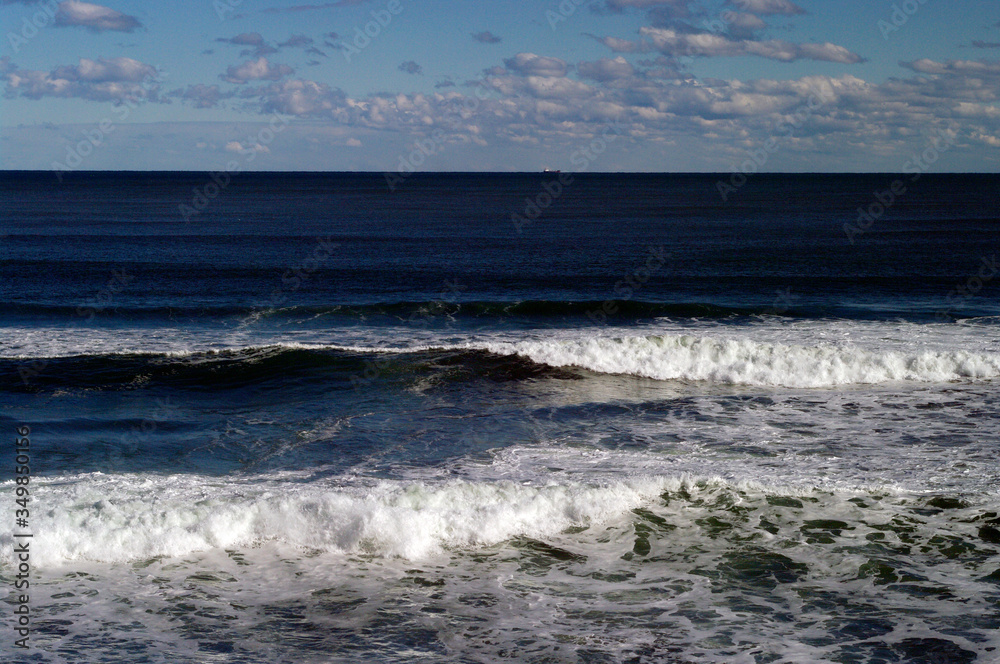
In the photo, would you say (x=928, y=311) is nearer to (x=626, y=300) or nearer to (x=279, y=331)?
(x=626, y=300)

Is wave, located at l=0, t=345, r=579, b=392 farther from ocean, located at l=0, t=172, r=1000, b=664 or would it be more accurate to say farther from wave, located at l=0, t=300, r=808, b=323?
wave, located at l=0, t=300, r=808, b=323

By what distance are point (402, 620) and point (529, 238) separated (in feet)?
130

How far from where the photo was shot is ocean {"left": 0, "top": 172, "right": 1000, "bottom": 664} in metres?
7.47

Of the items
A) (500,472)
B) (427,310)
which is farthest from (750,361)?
(427,310)

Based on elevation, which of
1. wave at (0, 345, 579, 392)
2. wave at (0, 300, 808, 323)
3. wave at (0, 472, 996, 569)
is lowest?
wave at (0, 472, 996, 569)

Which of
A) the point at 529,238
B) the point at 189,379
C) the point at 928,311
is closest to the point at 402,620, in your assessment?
the point at 189,379

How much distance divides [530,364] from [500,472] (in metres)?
7.66

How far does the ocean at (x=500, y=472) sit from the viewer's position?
294 inches

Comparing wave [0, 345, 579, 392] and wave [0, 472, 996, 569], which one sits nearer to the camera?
wave [0, 472, 996, 569]

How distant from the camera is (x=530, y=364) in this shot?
19141mm

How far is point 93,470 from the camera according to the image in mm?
11727

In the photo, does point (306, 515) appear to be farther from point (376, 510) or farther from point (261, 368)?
point (261, 368)

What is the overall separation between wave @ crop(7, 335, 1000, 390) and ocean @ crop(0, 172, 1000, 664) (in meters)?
0.09

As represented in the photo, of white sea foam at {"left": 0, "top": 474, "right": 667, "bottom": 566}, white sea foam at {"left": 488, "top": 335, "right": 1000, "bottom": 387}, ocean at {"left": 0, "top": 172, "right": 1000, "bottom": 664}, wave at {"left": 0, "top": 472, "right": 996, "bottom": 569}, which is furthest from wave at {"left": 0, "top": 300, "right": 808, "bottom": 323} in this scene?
white sea foam at {"left": 0, "top": 474, "right": 667, "bottom": 566}
